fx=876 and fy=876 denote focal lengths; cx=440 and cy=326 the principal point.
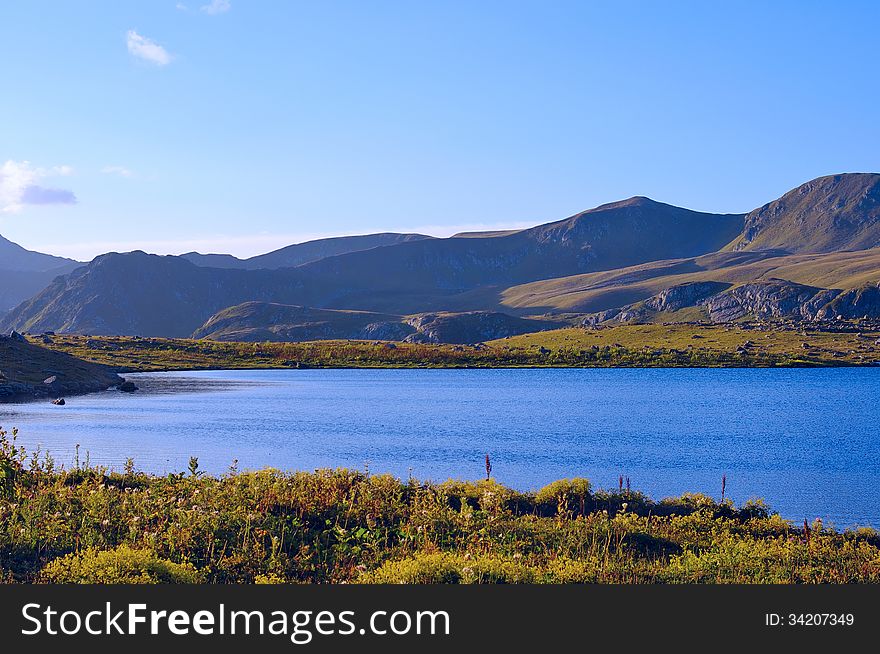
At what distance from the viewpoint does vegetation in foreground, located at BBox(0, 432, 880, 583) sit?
1803 cm

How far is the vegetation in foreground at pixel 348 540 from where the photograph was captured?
710 inches

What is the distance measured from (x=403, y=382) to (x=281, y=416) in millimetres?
75266

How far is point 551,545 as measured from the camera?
23.8 meters

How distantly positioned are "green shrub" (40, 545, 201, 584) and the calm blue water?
65.4 feet

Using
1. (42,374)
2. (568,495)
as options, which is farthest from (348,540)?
(42,374)

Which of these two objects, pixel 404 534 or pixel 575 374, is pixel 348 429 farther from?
pixel 575 374

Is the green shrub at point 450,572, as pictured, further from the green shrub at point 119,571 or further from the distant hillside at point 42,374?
the distant hillside at point 42,374

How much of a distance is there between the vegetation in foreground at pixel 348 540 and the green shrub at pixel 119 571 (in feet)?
0.09

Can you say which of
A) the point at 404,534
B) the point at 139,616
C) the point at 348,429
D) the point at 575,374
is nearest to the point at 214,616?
the point at 139,616

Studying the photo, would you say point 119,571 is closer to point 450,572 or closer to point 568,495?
point 450,572

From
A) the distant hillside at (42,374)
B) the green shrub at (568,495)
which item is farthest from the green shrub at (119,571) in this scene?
the distant hillside at (42,374)

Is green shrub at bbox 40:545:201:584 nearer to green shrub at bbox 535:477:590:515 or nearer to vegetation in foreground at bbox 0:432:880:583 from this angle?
vegetation in foreground at bbox 0:432:880:583

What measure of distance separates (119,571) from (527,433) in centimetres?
6065

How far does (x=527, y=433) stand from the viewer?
75.6m
